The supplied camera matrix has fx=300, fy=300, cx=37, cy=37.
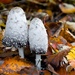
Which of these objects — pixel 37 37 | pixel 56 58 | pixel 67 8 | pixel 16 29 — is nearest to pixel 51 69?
pixel 56 58

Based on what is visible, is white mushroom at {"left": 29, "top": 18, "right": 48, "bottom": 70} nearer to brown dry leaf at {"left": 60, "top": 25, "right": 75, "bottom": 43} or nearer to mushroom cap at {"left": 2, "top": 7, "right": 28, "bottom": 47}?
mushroom cap at {"left": 2, "top": 7, "right": 28, "bottom": 47}

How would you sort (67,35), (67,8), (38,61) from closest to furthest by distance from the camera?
(38,61) < (67,35) < (67,8)

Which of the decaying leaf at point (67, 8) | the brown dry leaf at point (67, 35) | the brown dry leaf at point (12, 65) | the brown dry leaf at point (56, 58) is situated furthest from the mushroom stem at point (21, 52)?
the decaying leaf at point (67, 8)

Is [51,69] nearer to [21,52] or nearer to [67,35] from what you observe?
[21,52]

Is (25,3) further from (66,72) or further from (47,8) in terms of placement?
(66,72)

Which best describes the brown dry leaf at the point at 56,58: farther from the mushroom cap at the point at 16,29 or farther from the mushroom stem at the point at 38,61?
the mushroom cap at the point at 16,29

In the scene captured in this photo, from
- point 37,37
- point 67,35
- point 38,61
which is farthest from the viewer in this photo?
point 67,35
